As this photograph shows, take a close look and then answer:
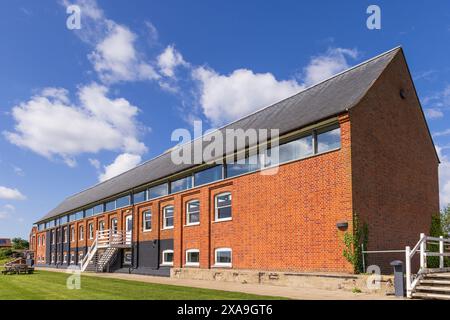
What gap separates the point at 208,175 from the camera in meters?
26.9

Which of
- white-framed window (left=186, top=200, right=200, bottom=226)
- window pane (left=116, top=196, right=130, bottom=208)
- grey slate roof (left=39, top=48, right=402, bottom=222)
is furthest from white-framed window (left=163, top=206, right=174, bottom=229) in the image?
window pane (left=116, top=196, right=130, bottom=208)

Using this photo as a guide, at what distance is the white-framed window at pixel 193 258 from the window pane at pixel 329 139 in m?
11.3

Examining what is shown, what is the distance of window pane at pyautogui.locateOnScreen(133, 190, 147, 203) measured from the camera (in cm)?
3449

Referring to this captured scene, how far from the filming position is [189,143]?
35812 mm

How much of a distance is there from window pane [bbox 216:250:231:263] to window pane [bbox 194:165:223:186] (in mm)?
4159

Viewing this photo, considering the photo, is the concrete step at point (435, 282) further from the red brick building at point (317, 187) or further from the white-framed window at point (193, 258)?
the white-framed window at point (193, 258)

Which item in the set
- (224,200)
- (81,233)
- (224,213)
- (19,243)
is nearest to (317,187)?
(224,200)

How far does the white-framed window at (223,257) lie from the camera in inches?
971

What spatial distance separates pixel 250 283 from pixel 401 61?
13.4m

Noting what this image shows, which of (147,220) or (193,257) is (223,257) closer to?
(193,257)

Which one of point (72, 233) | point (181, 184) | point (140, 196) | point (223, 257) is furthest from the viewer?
point (72, 233)

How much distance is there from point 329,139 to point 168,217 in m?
15.2

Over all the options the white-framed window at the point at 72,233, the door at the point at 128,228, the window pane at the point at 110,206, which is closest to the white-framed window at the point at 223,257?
the door at the point at 128,228
